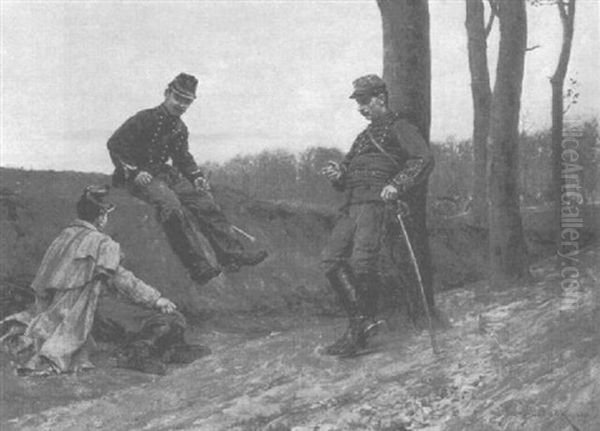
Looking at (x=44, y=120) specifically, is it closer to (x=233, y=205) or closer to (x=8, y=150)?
(x=8, y=150)

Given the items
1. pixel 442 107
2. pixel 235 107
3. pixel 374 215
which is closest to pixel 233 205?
pixel 235 107

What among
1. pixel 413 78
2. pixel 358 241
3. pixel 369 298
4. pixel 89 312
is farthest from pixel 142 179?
pixel 413 78

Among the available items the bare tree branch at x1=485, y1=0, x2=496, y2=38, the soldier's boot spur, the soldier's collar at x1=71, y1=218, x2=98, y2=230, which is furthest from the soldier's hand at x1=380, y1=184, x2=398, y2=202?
the bare tree branch at x1=485, y1=0, x2=496, y2=38

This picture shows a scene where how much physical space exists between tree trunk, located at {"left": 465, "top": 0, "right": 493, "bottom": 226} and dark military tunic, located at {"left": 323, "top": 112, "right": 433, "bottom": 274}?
3.47ft

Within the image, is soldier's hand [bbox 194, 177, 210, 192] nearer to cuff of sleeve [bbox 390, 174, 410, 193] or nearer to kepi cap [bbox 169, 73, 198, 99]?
kepi cap [bbox 169, 73, 198, 99]

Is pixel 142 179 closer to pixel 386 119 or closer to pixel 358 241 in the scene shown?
pixel 358 241

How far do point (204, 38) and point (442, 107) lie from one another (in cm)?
193

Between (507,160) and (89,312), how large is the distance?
11.1 ft

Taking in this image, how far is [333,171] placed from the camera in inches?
267

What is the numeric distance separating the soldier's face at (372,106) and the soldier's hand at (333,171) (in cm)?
41

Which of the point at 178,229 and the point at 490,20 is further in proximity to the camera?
the point at 490,20

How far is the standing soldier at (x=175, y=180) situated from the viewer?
7.11 metres

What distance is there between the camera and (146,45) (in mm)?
7551

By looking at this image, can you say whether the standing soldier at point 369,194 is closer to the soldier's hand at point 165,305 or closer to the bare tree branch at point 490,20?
the soldier's hand at point 165,305
